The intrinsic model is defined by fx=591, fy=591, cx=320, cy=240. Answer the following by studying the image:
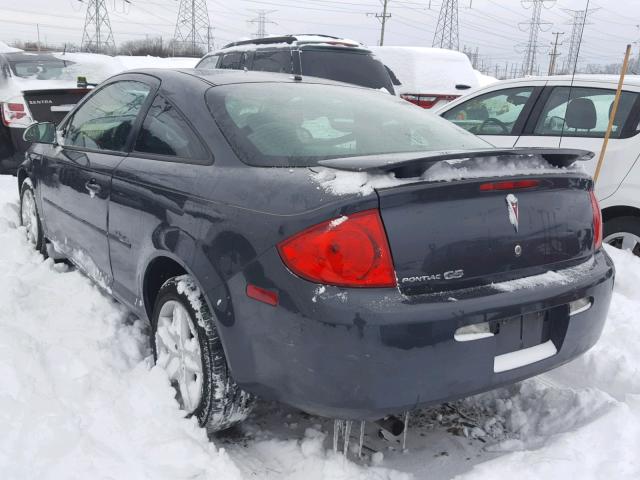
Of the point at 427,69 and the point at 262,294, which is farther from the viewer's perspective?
the point at 427,69

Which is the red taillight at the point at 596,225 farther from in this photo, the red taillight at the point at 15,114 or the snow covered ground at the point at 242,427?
the red taillight at the point at 15,114

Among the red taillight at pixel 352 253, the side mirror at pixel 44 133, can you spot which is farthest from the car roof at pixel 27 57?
the red taillight at pixel 352 253

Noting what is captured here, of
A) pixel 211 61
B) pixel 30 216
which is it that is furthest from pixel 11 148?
pixel 211 61

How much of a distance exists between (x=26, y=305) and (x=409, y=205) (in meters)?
2.49

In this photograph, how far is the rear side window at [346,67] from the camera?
7695 millimetres

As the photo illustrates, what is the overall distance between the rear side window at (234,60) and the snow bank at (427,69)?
284 cm

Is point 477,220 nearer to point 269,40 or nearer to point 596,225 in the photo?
point 596,225

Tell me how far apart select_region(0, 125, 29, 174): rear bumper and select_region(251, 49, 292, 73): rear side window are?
3.09 metres

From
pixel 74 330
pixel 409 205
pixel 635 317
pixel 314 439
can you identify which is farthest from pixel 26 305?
pixel 635 317

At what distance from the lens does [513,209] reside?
2168mm

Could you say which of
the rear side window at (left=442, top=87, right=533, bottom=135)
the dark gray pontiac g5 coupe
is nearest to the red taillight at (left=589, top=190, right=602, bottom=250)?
the dark gray pontiac g5 coupe

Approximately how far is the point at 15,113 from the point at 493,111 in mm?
5447

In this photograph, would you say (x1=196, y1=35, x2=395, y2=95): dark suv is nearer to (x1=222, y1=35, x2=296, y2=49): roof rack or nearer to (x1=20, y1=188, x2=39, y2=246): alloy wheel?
(x1=222, y1=35, x2=296, y2=49): roof rack

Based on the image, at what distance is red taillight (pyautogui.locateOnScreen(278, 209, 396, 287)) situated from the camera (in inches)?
75.9
